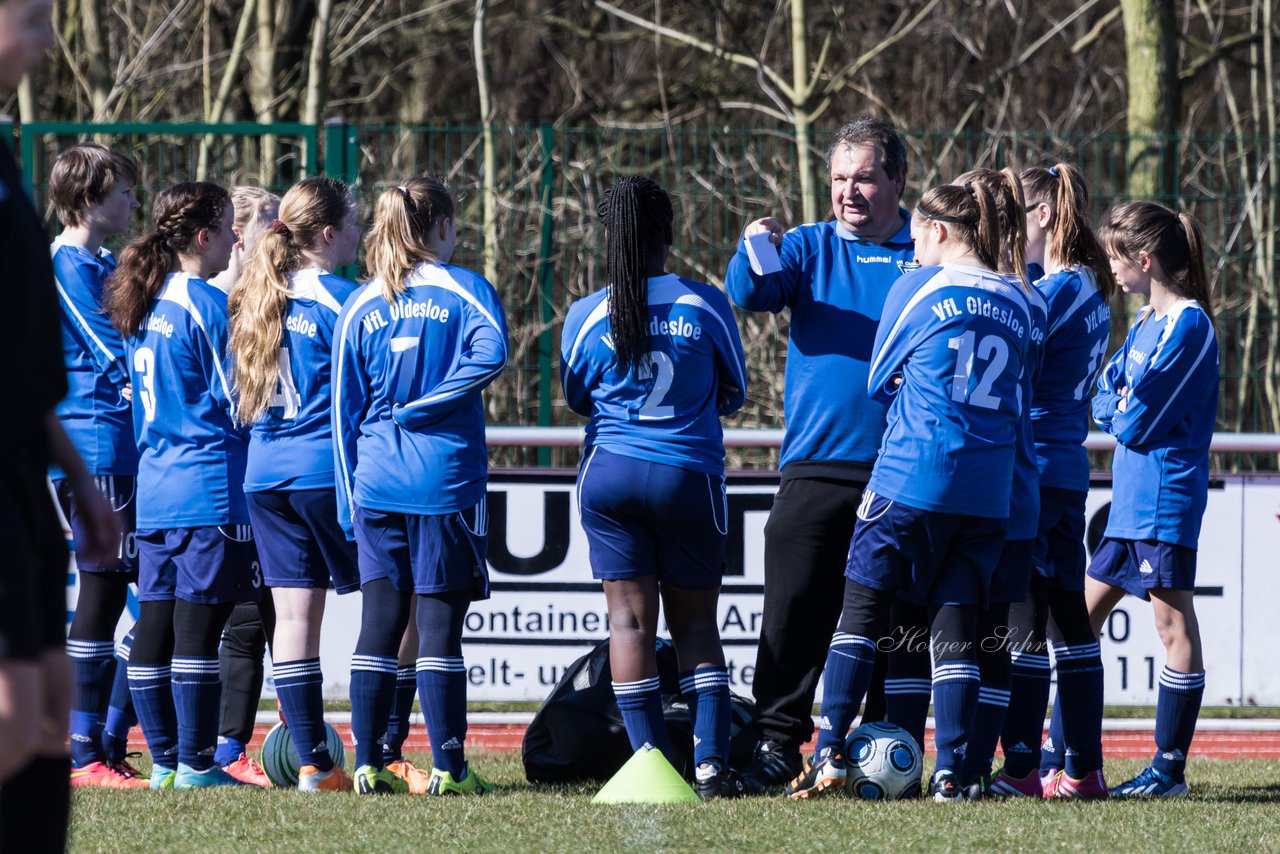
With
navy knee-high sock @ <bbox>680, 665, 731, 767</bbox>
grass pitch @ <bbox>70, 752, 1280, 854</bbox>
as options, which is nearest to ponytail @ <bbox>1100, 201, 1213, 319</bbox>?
grass pitch @ <bbox>70, 752, 1280, 854</bbox>

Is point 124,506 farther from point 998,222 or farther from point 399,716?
point 998,222

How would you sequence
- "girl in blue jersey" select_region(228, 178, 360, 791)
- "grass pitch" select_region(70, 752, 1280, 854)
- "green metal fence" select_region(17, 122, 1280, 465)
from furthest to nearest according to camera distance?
"green metal fence" select_region(17, 122, 1280, 465) < "girl in blue jersey" select_region(228, 178, 360, 791) < "grass pitch" select_region(70, 752, 1280, 854)

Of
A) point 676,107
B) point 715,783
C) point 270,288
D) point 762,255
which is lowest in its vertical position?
point 715,783

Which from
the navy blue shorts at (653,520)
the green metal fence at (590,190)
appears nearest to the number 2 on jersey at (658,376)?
the navy blue shorts at (653,520)

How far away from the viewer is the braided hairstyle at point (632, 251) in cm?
494

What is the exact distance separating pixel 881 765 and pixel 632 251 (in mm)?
1777

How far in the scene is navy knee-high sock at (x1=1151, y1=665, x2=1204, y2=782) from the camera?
5.42 m

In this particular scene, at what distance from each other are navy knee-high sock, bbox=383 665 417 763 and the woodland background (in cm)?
259

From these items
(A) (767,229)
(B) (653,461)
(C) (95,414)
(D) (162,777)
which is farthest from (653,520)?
(C) (95,414)

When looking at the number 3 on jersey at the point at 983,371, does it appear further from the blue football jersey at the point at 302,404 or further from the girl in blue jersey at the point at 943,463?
the blue football jersey at the point at 302,404

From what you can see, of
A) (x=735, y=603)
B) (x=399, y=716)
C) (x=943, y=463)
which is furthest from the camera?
(x=735, y=603)

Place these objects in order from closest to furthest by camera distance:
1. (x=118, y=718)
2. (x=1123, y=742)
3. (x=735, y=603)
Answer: (x=118, y=718), (x=1123, y=742), (x=735, y=603)

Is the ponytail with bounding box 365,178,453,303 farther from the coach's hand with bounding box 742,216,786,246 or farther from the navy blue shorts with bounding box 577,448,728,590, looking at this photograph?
the coach's hand with bounding box 742,216,786,246

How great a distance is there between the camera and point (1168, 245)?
5367 millimetres
